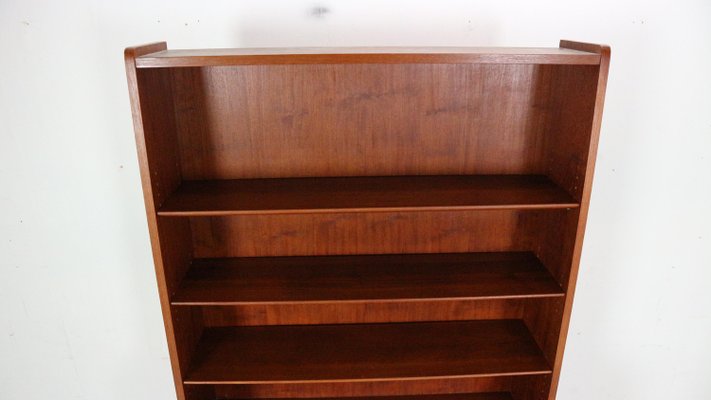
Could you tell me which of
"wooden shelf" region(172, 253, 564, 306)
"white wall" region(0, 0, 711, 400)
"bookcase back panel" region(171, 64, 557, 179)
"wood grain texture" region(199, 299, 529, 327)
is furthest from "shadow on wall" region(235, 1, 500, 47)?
"wood grain texture" region(199, 299, 529, 327)

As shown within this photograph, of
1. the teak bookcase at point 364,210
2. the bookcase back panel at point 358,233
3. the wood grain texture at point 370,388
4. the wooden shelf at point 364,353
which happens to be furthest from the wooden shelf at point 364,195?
the wood grain texture at point 370,388

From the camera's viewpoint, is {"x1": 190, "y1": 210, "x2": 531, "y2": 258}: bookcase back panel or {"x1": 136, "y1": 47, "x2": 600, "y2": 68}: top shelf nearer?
{"x1": 136, "y1": 47, "x2": 600, "y2": 68}: top shelf

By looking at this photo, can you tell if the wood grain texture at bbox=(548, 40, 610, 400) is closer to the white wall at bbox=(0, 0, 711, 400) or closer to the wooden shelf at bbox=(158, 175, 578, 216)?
the wooden shelf at bbox=(158, 175, 578, 216)

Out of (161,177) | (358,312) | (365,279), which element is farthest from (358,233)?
(161,177)

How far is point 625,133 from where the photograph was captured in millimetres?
1569

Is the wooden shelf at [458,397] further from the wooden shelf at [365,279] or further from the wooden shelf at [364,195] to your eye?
the wooden shelf at [364,195]

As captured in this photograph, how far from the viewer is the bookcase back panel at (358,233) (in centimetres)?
151

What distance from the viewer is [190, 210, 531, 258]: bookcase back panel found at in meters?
1.51

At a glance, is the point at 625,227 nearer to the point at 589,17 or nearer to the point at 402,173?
the point at 589,17

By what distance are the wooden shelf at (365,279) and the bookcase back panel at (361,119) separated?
0.28 meters

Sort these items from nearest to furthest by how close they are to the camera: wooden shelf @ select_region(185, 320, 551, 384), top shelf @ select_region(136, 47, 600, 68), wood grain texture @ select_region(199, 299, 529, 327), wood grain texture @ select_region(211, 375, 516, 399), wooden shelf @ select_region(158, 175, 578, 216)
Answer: top shelf @ select_region(136, 47, 600, 68) < wooden shelf @ select_region(158, 175, 578, 216) < wooden shelf @ select_region(185, 320, 551, 384) < wood grain texture @ select_region(199, 299, 529, 327) < wood grain texture @ select_region(211, 375, 516, 399)

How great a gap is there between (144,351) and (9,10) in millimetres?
1195

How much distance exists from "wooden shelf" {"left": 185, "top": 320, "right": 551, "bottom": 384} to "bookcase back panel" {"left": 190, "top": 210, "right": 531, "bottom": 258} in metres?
0.28

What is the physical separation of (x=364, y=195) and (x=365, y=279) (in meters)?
0.27
